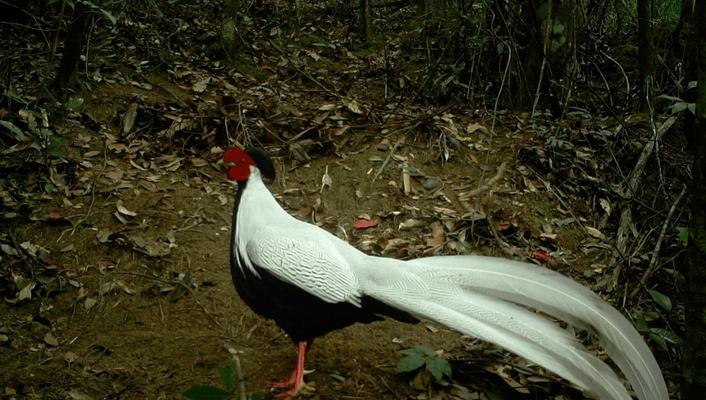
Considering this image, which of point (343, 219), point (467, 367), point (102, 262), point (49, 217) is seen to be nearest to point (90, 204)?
point (49, 217)

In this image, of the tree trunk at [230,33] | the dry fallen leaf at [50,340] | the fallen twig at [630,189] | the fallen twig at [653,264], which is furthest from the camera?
the tree trunk at [230,33]

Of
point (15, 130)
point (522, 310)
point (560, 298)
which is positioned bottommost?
point (15, 130)

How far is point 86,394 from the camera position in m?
2.91

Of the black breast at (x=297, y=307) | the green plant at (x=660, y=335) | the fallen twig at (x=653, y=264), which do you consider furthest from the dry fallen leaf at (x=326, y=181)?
the green plant at (x=660, y=335)

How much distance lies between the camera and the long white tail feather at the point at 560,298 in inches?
83.0

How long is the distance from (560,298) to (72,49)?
4.05m

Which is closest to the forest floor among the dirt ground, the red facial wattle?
the dirt ground

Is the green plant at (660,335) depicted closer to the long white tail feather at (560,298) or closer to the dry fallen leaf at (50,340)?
the long white tail feather at (560,298)

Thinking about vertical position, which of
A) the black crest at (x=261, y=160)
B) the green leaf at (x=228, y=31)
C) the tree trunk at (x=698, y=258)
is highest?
the tree trunk at (x=698, y=258)

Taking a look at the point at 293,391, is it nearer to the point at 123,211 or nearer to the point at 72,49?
the point at 123,211

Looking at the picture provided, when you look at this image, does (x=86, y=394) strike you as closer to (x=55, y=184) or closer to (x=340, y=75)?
(x=55, y=184)

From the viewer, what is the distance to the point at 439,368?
2852mm

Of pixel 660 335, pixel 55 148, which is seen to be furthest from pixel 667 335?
pixel 55 148

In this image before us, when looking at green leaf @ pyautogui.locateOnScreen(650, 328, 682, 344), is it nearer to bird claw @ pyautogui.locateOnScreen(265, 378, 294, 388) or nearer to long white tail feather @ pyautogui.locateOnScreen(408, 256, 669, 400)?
long white tail feather @ pyautogui.locateOnScreen(408, 256, 669, 400)
